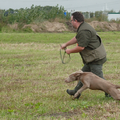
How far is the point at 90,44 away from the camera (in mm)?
5988

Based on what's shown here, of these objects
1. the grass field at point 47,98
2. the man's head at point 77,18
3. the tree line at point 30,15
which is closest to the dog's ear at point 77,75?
the grass field at point 47,98

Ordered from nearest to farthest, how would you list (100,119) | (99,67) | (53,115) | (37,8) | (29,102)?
1. (100,119)
2. (53,115)
3. (29,102)
4. (99,67)
5. (37,8)

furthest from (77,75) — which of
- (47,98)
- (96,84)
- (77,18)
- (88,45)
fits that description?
(77,18)

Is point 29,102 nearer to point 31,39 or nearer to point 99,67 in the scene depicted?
point 99,67

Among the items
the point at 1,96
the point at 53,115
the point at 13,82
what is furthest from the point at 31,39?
the point at 53,115

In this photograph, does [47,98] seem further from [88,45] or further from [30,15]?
[30,15]

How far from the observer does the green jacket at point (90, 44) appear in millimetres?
5879

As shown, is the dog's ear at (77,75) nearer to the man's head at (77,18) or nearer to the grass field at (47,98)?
the grass field at (47,98)

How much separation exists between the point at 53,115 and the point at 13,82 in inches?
136

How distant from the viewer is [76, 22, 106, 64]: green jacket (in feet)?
19.3

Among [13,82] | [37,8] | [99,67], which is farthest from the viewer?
[37,8]

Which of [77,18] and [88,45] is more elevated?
[77,18]

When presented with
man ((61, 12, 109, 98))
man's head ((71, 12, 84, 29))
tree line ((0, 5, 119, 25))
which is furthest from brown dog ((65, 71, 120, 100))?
tree line ((0, 5, 119, 25))

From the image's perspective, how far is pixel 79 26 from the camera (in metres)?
6.04
